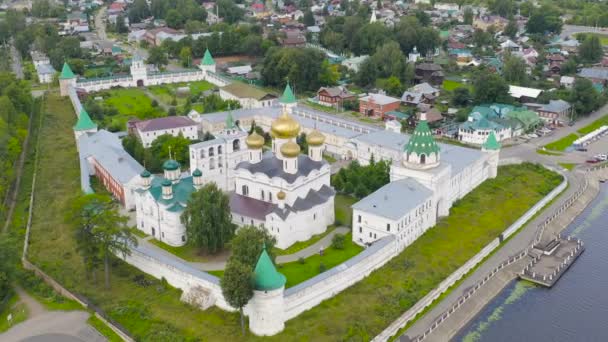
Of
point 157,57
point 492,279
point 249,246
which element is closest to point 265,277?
point 249,246

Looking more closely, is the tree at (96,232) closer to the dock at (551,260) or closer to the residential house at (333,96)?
the dock at (551,260)

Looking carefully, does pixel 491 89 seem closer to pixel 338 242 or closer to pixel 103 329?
pixel 338 242

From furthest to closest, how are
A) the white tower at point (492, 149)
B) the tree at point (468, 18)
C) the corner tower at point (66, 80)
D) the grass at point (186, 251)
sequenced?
the tree at point (468, 18) < the corner tower at point (66, 80) < the white tower at point (492, 149) < the grass at point (186, 251)

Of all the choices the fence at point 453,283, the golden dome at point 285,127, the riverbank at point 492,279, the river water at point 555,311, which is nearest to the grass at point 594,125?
the riverbank at point 492,279

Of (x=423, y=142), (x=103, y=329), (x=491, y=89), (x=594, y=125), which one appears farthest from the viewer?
(x=491, y=89)

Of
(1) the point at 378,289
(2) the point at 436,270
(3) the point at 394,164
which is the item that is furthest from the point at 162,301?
(3) the point at 394,164
